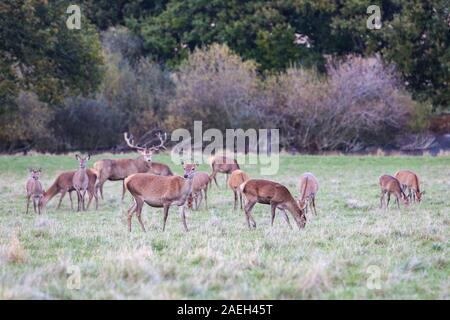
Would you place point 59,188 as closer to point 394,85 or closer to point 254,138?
point 254,138

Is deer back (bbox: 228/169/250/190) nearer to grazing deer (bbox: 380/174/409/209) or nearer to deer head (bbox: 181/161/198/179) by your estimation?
grazing deer (bbox: 380/174/409/209)

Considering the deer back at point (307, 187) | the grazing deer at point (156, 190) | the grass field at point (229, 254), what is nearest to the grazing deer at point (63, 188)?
the grass field at point (229, 254)

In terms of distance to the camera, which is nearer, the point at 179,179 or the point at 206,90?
the point at 179,179

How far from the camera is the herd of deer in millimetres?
12242

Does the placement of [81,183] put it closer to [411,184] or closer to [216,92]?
[411,184]

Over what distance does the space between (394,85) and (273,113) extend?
5267mm

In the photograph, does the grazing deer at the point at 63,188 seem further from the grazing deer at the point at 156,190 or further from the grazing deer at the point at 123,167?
the grazing deer at the point at 156,190

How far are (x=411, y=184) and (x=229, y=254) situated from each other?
27.1 feet

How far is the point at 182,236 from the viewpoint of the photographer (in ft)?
36.0

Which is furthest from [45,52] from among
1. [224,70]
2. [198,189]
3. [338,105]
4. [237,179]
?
[338,105]

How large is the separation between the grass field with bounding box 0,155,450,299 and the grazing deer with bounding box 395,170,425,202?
247 mm

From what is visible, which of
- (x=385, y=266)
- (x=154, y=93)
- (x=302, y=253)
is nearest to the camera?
(x=385, y=266)

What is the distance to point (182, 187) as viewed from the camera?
12328 millimetres

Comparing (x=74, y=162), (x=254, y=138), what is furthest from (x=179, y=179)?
(x=254, y=138)
